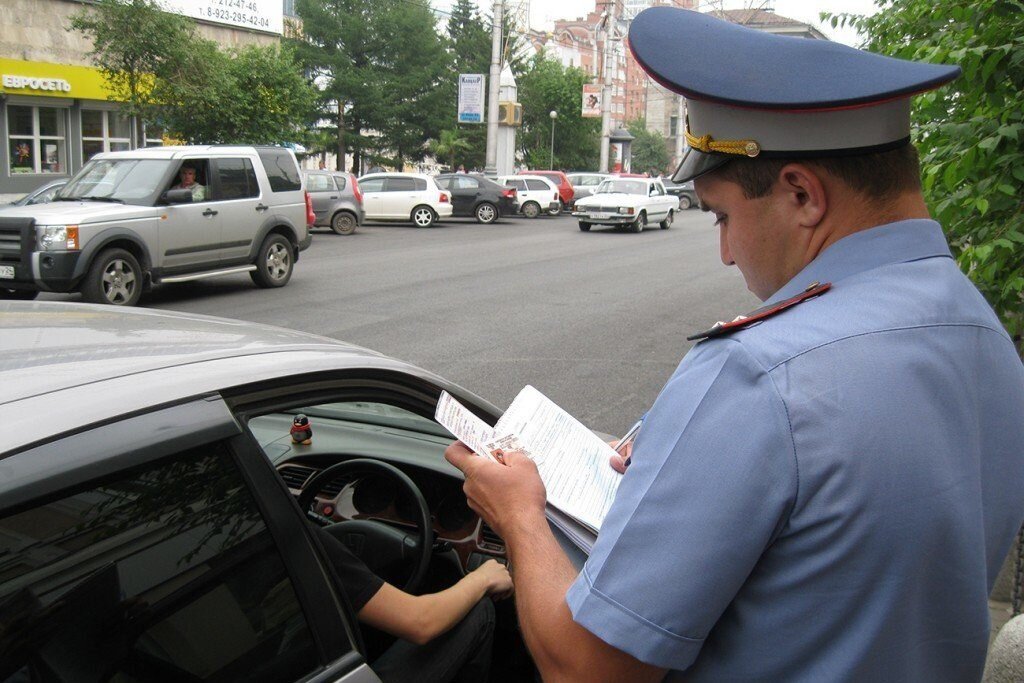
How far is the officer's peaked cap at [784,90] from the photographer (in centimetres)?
124

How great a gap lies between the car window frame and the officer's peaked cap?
93 cm

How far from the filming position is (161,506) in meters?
1.54

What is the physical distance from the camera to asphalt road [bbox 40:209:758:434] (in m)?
8.36

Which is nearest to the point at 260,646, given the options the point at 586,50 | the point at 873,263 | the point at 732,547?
the point at 732,547

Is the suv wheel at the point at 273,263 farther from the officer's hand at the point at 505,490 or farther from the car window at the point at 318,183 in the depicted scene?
the officer's hand at the point at 505,490

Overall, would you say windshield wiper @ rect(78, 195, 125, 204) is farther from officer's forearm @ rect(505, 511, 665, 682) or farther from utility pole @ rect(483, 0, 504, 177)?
utility pole @ rect(483, 0, 504, 177)

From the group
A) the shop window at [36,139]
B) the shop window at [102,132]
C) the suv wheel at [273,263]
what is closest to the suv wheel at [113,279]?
the suv wheel at [273,263]

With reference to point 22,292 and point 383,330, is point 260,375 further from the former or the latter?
point 22,292

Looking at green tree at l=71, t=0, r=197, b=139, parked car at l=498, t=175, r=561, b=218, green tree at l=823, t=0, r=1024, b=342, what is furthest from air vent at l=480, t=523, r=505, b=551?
parked car at l=498, t=175, r=561, b=218

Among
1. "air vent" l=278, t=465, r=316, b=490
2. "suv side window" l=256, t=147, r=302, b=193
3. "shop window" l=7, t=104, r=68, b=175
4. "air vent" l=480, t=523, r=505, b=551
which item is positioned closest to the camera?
"air vent" l=480, t=523, r=505, b=551

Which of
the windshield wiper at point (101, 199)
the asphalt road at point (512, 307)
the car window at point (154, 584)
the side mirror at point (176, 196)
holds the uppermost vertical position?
the side mirror at point (176, 196)

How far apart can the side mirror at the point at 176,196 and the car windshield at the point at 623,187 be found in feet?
57.7

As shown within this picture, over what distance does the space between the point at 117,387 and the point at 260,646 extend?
0.52 m

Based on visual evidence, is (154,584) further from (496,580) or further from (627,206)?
(627,206)
